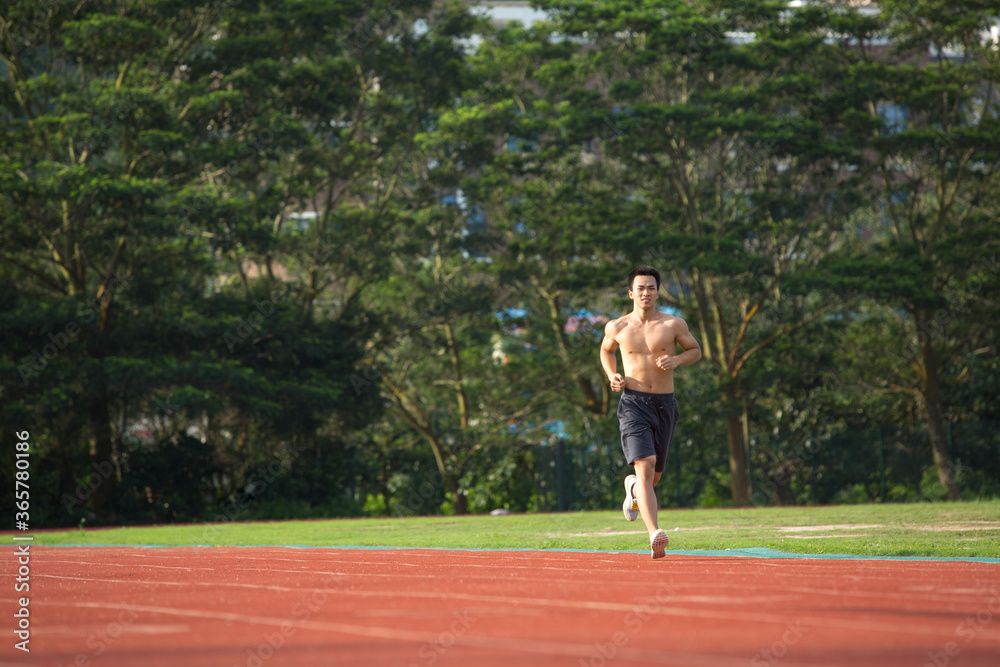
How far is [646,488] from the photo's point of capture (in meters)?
7.69

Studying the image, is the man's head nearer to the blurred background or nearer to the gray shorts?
the gray shorts

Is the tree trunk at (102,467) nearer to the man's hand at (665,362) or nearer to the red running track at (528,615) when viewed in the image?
the red running track at (528,615)

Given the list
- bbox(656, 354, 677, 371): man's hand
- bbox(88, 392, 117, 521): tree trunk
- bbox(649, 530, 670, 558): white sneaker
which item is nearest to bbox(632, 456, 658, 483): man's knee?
bbox(649, 530, 670, 558): white sneaker

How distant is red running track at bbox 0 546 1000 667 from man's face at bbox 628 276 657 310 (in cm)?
188

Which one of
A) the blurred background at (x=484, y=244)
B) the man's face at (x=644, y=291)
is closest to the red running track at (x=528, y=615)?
the man's face at (x=644, y=291)

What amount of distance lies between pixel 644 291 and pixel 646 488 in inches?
54.7

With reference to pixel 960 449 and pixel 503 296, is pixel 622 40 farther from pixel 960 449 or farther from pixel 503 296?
pixel 960 449

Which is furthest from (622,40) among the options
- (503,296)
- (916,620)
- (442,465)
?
(916,620)

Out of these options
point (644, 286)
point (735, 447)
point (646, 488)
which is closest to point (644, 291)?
point (644, 286)

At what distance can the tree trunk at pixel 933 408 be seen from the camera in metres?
23.2

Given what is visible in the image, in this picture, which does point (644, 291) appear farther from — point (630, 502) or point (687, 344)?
point (630, 502)

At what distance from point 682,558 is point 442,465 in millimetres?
20167

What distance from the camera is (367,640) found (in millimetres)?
3955

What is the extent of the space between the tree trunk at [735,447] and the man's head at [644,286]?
16.1 meters
